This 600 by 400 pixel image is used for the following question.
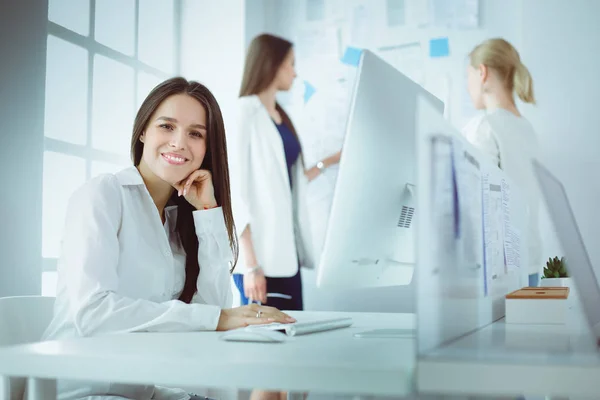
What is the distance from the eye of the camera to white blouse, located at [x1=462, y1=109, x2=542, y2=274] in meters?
2.82

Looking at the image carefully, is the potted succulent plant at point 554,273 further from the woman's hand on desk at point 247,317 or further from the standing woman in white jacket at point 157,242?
the woman's hand on desk at point 247,317

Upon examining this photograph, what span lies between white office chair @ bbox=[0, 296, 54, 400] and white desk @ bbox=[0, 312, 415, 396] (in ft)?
A: 1.42

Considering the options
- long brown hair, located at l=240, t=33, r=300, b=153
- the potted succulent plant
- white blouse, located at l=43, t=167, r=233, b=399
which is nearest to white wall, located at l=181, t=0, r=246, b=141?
long brown hair, located at l=240, t=33, r=300, b=153

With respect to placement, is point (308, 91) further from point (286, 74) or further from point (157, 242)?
point (157, 242)

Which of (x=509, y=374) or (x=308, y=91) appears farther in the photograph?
(x=308, y=91)

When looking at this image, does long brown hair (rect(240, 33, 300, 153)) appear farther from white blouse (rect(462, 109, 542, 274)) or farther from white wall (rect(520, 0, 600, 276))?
white wall (rect(520, 0, 600, 276))

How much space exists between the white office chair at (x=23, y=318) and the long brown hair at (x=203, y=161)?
0.32m

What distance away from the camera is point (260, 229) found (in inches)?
124

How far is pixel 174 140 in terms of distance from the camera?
5.22 ft

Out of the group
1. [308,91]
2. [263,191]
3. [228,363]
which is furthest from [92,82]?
[228,363]

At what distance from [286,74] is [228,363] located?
9.17 feet

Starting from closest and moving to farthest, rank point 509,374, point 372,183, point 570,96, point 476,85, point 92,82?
point 509,374
point 372,183
point 92,82
point 476,85
point 570,96

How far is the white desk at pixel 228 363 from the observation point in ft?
2.20

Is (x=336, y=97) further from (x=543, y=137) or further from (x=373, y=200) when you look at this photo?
(x=373, y=200)
